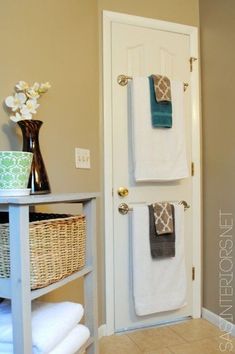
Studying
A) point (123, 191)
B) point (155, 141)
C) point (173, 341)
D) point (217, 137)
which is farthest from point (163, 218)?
point (173, 341)

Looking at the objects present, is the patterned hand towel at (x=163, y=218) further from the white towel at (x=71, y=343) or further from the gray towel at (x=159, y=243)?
the white towel at (x=71, y=343)

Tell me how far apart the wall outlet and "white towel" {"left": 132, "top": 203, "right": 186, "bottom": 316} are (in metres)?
0.47

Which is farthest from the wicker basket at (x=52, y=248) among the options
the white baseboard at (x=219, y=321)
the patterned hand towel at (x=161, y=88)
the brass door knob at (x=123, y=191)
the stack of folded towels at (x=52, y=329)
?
the white baseboard at (x=219, y=321)

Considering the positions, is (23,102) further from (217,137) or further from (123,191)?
(217,137)

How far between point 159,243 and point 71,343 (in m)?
1.18

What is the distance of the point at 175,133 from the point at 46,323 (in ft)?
5.19

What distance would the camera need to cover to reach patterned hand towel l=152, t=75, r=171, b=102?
217 centimetres

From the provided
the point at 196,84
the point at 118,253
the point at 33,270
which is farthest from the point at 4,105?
the point at 196,84

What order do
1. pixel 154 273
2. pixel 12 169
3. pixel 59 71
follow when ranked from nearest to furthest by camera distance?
pixel 12 169
pixel 59 71
pixel 154 273

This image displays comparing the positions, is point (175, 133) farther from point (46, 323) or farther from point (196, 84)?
point (46, 323)

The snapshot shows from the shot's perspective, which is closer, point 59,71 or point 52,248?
point 52,248

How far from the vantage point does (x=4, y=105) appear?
1.49m

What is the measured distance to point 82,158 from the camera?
76.6 inches

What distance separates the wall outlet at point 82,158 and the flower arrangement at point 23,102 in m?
0.51
